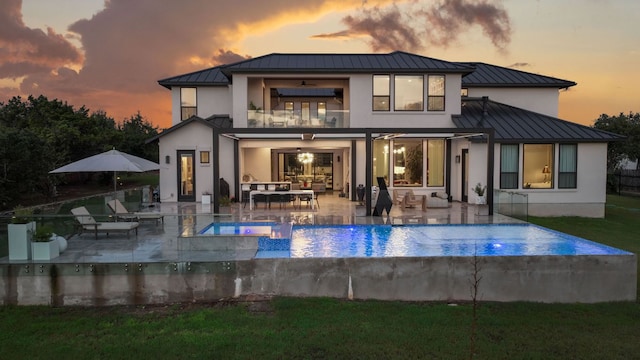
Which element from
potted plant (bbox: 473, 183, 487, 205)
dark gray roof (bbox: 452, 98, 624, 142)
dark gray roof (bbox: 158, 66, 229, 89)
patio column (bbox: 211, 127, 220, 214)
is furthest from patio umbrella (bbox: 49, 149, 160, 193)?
dark gray roof (bbox: 452, 98, 624, 142)

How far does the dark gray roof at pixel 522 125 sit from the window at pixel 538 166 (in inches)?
24.1

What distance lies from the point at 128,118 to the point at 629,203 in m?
84.8

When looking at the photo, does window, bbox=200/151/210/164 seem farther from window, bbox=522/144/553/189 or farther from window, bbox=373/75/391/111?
window, bbox=522/144/553/189

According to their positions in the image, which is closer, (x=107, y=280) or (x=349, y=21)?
(x=107, y=280)

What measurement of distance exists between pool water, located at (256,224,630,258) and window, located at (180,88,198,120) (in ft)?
40.4

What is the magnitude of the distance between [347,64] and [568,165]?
11.4 meters

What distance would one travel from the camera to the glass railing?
558 inches

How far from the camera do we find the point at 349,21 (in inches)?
991

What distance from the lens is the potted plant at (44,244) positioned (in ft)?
29.2

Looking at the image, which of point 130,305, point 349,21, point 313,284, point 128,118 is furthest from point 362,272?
point 128,118

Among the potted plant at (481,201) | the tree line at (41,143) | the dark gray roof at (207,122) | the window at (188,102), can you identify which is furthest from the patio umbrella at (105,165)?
the potted plant at (481,201)

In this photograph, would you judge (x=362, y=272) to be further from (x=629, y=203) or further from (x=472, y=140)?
(x=629, y=203)

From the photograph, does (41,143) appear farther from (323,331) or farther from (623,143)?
(623,143)

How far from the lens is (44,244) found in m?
8.91
